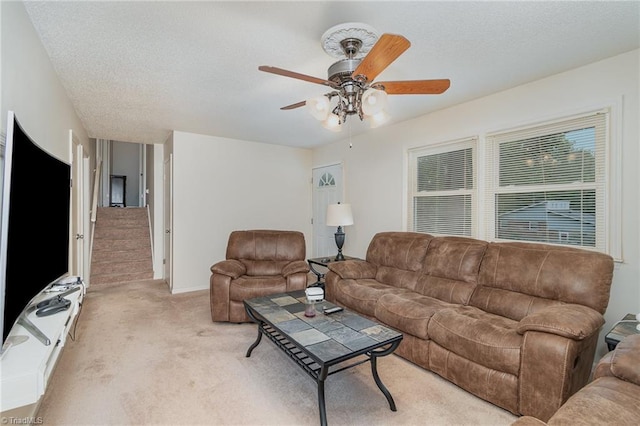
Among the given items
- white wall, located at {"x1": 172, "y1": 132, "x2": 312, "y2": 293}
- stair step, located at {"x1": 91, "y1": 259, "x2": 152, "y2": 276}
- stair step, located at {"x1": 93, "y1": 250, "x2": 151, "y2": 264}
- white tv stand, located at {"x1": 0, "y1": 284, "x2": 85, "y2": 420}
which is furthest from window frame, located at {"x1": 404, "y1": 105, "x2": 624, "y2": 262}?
stair step, located at {"x1": 93, "y1": 250, "x2": 151, "y2": 264}

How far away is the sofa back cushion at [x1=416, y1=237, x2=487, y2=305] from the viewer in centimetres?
273

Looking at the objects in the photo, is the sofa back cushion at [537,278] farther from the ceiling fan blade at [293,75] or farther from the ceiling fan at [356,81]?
the ceiling fan blade at [293,75]

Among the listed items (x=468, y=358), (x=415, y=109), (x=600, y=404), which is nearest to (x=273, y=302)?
(x=468, y=358)

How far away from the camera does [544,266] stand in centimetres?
231

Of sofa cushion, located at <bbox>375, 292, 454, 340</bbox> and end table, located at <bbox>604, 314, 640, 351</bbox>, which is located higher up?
end table, located at <bbox>604, 314, 640, 351</bbox>

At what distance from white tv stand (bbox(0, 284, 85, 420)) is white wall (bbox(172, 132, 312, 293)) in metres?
3.11

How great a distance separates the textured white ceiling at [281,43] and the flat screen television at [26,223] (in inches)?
36.2

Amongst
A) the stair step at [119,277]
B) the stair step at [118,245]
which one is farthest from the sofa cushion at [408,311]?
the stair step at [118,245]

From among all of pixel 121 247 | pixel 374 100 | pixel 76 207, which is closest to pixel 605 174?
pixel 374 100

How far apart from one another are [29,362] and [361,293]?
7.76ft

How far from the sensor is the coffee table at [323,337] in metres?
1.74

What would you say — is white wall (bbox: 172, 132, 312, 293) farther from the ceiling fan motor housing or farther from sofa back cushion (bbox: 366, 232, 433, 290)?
the ceiling fan motor housing

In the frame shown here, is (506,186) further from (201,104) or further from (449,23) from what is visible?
(201,104)

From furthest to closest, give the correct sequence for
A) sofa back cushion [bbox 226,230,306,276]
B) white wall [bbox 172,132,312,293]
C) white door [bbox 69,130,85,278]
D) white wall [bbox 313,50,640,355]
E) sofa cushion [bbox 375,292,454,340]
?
white wall [bbox 172,132,312,293]
sofa back cushion [bbox 226,230,306,276]
white door [bbox 69,130,85,278]
sofa cushion [bbox 375,292,454,340]
white wall [bbox 313,50,640,355]
